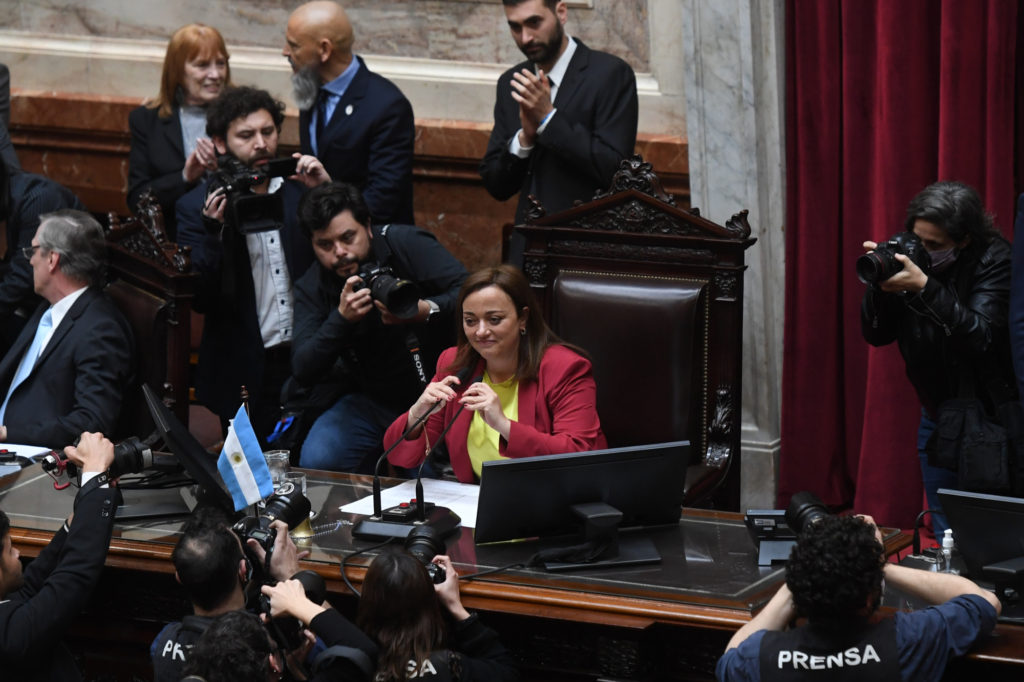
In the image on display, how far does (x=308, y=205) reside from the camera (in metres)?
4.04

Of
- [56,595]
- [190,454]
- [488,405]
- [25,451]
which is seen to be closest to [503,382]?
[488,405]

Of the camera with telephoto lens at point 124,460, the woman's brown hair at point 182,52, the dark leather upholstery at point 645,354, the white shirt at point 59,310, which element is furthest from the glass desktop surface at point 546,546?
the woman's brown hair at point 182,52

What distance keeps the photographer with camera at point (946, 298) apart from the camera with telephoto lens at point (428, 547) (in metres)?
1.31

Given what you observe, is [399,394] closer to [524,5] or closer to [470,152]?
[524,5]

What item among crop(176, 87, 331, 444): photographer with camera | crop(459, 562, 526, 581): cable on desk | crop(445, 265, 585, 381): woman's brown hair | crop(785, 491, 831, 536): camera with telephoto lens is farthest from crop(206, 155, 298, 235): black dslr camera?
crop(785, 491, 831, 536): camera with telephoto lens

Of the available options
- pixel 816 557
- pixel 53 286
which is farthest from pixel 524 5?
pixel 816 557

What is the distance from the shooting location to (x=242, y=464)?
3.12 metres

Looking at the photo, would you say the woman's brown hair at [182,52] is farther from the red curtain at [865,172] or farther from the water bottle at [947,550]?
the water bottle at [947,550]

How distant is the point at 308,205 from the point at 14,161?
160cm

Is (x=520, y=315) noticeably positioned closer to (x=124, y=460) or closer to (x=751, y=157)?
(x=124, y=460)

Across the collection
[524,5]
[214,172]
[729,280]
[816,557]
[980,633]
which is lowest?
[980,633]

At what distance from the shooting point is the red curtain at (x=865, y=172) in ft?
13.9

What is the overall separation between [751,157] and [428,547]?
2.27 metres

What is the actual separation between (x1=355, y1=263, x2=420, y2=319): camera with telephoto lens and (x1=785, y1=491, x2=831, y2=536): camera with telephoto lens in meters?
1.37
